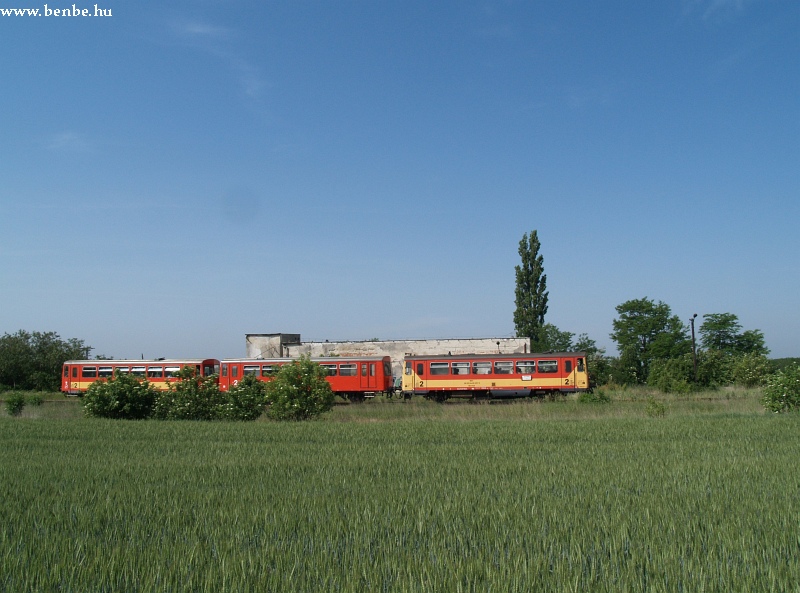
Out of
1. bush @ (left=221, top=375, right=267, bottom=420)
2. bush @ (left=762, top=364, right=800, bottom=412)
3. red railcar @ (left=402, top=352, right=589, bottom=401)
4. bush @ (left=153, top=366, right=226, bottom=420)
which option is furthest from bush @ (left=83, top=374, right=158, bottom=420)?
bush @ (left=762, top=364, right=800, bottom=412)

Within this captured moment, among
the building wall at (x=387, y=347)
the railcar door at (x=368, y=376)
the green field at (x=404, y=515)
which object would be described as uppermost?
the building wall at (x=387, y=347)

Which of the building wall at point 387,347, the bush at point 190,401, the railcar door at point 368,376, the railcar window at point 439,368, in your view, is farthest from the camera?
the building wall at point 387,347

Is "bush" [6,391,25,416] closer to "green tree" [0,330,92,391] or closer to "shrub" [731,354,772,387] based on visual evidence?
"green tree" [0,330,92,391]

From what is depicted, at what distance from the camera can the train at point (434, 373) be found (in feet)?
114

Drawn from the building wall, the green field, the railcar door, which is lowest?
the green field

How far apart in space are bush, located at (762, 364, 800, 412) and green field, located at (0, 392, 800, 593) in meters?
8.85

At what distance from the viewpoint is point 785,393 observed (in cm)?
2362

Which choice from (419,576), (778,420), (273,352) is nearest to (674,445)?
(778,420)

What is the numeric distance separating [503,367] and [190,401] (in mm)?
16547

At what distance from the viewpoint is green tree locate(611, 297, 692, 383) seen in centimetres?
6450

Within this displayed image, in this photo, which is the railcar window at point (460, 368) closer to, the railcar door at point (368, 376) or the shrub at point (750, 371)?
the railcar door at point (368, 376)

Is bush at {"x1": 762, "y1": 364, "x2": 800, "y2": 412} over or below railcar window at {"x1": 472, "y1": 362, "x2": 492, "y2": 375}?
below

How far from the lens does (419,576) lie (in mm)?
5438

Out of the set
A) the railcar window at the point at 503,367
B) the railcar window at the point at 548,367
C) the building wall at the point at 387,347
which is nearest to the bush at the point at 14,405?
the railcar window at the point at 503,367
